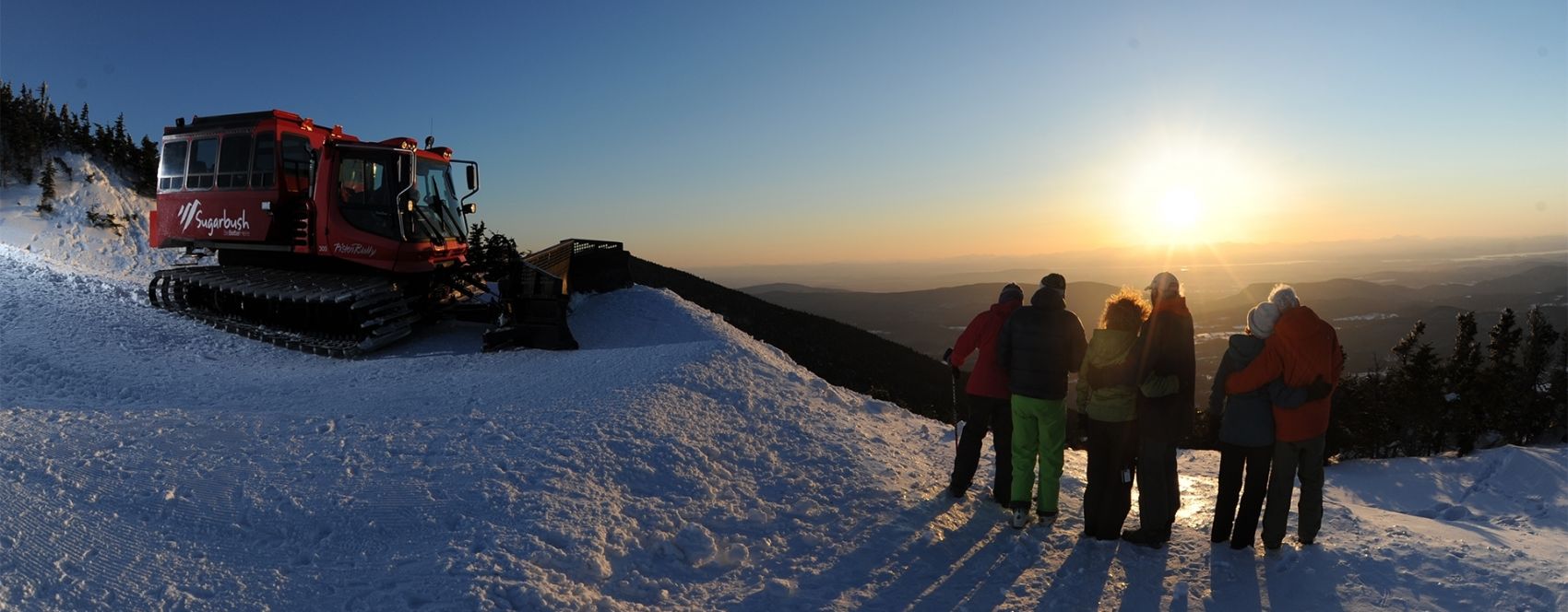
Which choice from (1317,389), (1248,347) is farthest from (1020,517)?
(1317,389)

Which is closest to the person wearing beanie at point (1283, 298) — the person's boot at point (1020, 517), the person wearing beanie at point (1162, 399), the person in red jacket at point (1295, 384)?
the person in red jacket at point (1295, 384)

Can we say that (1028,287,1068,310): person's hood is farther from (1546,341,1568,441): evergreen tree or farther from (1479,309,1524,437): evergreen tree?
(1479,309,1524,437): evergreen tree

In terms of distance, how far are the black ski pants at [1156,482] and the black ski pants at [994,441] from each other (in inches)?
39.6

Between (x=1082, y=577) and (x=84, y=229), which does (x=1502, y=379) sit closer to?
(x=1082, y=577)

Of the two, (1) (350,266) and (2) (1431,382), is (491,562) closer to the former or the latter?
(1) (350,266)

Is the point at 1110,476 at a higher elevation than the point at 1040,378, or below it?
below

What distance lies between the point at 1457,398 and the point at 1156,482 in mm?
19369

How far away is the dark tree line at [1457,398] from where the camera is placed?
1786 cm

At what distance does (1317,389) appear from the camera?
16.3ft

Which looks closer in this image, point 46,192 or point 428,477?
point 428,477

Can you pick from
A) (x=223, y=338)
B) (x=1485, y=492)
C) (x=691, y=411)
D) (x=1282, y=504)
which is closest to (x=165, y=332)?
(x=223, y=338)

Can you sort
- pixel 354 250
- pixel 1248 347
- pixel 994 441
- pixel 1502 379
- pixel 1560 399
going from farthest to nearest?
pixel 1502 379, pixel 1560 399, pixel 354 250, pixel 994 441, pixel 1248 347

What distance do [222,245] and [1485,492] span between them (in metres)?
19.6

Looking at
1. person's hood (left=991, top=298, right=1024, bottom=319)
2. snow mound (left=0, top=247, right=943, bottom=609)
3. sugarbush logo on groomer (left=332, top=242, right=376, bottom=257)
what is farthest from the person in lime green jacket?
sugarbush logo on groomer (left=332, top=242, right=376, bottom=257)
